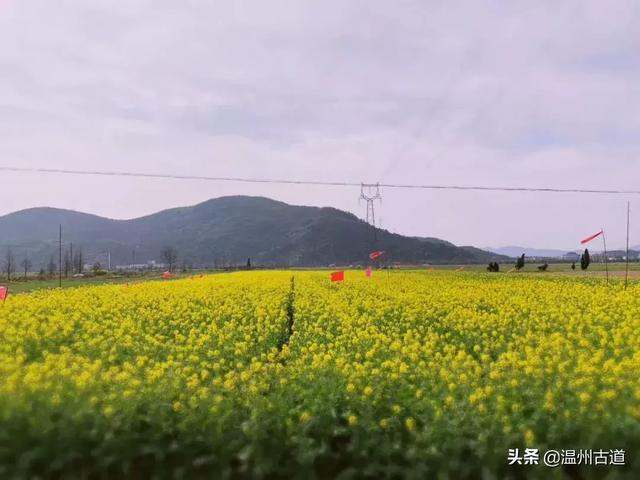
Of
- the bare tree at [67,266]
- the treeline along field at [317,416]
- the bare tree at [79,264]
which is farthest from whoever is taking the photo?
the bare tree at [79,264]

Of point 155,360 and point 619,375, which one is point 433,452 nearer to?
point 619,375

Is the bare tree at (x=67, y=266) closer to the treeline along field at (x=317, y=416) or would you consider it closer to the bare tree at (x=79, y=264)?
the bare tree at (x=79, y=264)

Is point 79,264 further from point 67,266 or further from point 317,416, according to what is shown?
point 317,416

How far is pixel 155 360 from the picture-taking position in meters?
7.09

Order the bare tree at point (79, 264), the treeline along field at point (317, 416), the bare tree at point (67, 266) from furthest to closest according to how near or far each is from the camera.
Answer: the bare tree at point (79, 264) → the bare tree at point (67, 266) → the treeline along field at point (317, 416)

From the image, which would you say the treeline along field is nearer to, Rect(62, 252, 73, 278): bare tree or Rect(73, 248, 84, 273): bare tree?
Rect(62, 252, 73, 278): bare tree

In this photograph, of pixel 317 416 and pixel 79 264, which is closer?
pixel 317 416

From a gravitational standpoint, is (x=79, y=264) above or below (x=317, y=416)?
above

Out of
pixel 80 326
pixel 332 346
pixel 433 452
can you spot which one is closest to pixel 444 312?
pixel 332 346

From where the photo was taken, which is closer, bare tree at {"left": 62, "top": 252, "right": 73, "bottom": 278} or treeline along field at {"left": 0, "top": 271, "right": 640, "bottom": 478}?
treeline along field at {"left": 0, "top": 271, "right": 640, "bottom": 478}

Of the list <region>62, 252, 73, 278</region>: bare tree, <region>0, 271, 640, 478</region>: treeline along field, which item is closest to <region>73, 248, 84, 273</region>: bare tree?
<region>62, 252, 73, 278</region>: bare tree

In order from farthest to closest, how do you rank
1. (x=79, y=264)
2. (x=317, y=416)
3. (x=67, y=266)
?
(x=79, y=264) → (x=67, y=266) → (x=317, y=416)

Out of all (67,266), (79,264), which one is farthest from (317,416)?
(79,264)

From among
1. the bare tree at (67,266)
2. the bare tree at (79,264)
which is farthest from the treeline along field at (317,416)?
the bare tree at (79,264)
